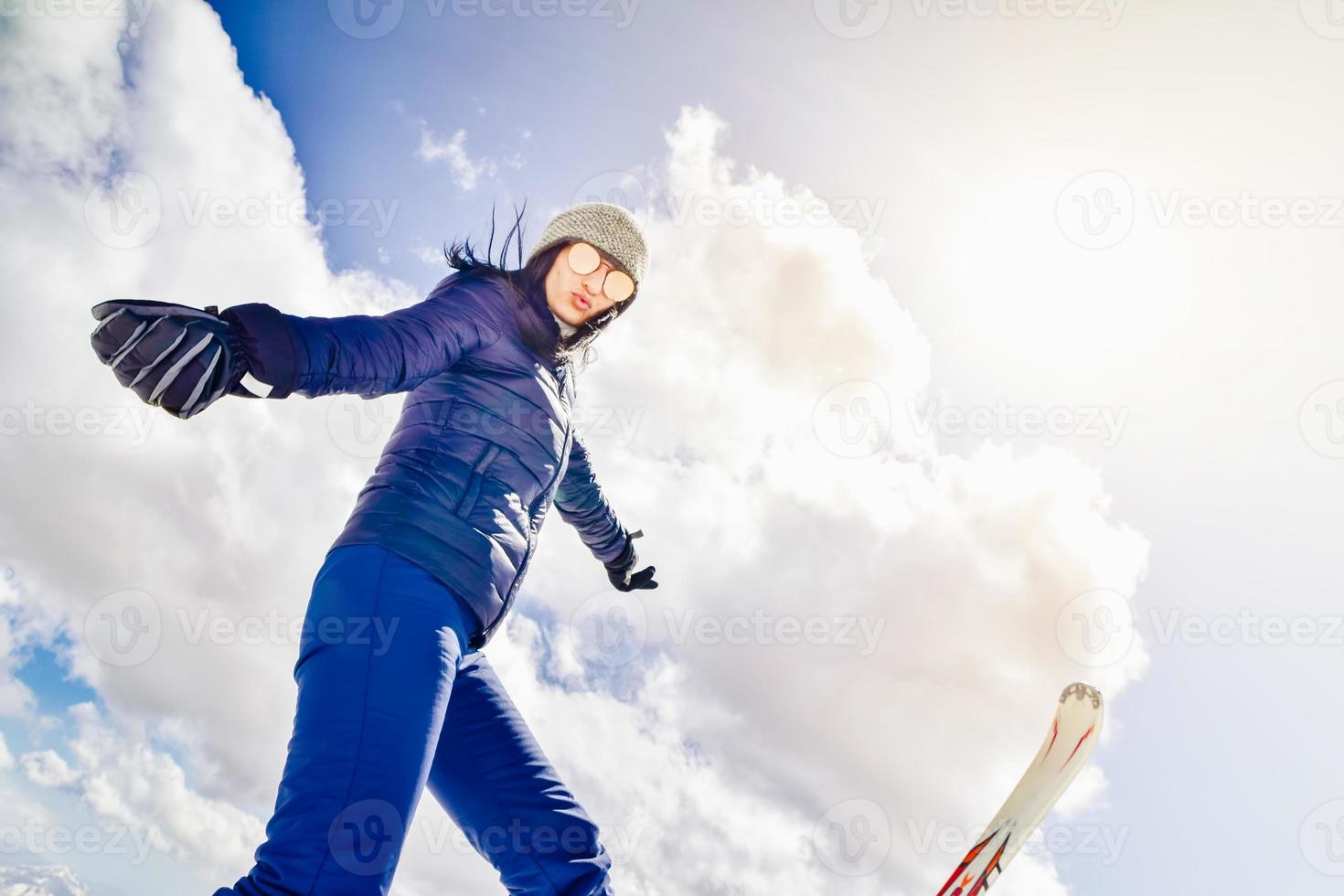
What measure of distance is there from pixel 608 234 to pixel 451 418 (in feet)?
4.42

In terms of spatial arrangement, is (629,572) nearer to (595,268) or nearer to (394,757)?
(595,268)

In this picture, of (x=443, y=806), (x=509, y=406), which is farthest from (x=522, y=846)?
(x=509, y=406)

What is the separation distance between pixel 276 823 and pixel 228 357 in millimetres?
1107

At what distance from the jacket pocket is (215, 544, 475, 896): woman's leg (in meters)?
0.24

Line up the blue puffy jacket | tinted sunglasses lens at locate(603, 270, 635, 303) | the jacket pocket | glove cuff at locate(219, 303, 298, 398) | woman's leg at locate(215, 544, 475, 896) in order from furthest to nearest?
tinted sunglasses lens at locate(603, 270, 635, 303) < the jacket pocket < the blue puffy jacket < glove cuff at locate(219, 303, 298, 398) < woman's leg at locate(215, 544, 475, 896)

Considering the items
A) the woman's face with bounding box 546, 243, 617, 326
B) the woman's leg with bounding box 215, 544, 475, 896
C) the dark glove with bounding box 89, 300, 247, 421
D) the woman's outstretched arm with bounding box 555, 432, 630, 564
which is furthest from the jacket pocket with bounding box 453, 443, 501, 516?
the woman's outstretched arm with bounding box 555, 432, 630, 564

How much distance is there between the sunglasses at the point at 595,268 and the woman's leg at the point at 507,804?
1.68 metres

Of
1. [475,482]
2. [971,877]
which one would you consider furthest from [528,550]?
[971,877]

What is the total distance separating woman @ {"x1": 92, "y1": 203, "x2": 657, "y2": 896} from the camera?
167 cm

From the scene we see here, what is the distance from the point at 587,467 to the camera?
379cm

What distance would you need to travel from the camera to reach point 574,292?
3084 mm

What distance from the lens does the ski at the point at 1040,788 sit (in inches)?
135

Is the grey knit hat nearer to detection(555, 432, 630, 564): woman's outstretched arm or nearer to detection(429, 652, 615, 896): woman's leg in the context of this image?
detection(555, 432, 630, 564): woman's outstretched arm

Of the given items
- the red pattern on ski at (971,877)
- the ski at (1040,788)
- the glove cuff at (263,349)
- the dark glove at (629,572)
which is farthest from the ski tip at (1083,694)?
the glove cuff at (263,349)
